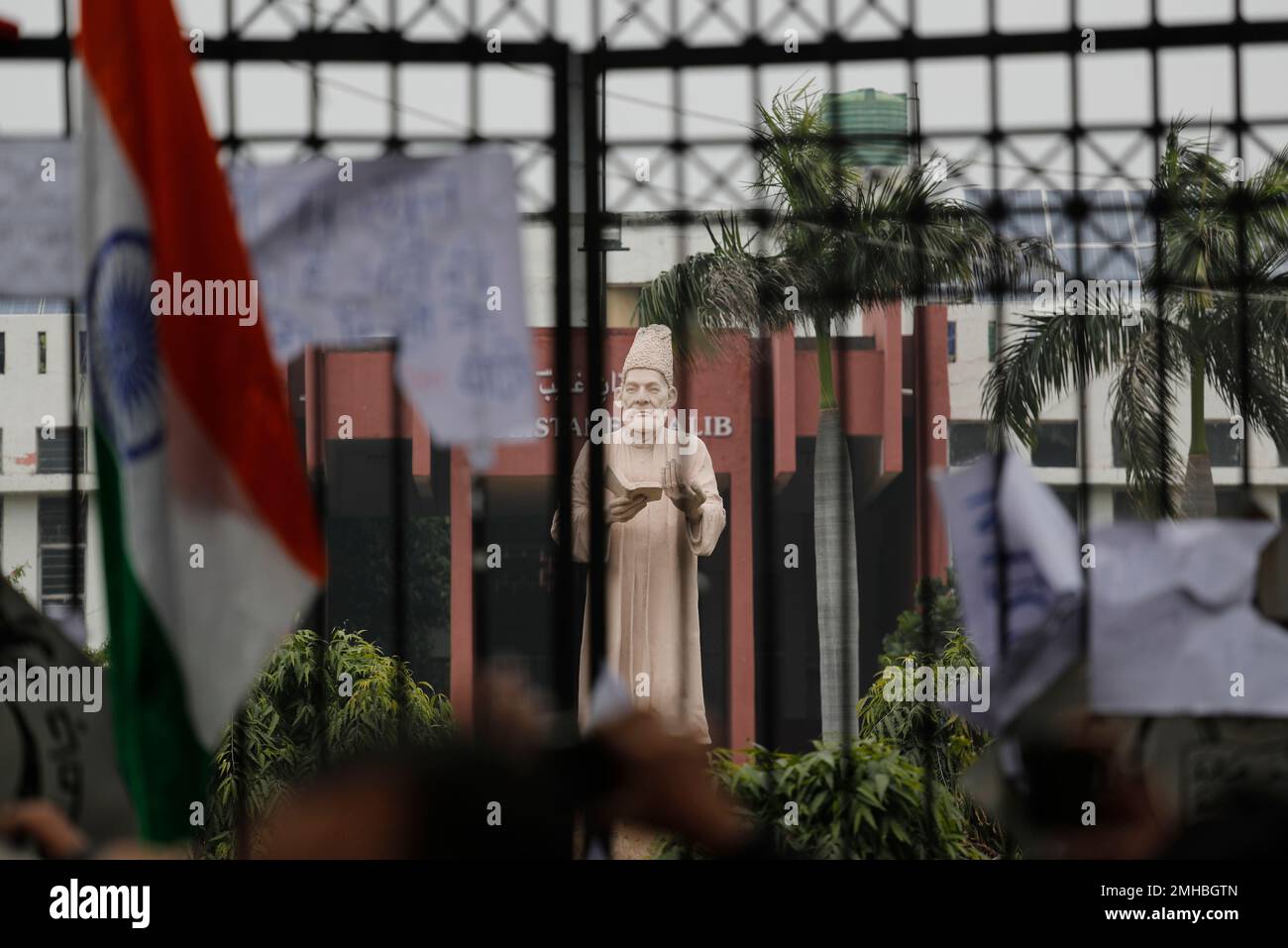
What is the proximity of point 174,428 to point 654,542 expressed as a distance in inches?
185

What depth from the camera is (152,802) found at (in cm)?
282

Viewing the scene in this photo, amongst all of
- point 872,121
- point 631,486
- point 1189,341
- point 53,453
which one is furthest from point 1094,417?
point 53,453

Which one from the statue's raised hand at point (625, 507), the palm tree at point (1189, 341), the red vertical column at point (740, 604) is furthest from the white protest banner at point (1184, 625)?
the red vertical column at point (740, 604)

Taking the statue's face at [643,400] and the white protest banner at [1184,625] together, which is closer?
the white protest banner at [1184,625]

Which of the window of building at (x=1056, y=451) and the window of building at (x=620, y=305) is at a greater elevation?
the window of building at (x=620, y=305)

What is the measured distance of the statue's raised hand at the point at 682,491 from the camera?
6.33 meters

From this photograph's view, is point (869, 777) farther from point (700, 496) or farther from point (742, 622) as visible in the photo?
point (742, 622)

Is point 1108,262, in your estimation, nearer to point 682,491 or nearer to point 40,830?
point 682,491

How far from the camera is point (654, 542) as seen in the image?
299 inches

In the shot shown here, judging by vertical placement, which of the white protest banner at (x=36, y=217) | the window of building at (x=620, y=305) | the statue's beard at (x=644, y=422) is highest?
the window of building at (x=620, y=305)

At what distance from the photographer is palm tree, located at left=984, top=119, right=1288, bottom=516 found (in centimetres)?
634

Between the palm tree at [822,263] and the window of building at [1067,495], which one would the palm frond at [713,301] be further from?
the window of building at [1067,495]

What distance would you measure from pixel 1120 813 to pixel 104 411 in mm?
2011
